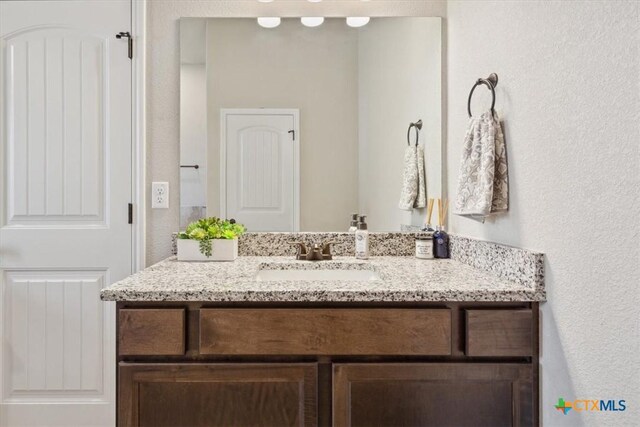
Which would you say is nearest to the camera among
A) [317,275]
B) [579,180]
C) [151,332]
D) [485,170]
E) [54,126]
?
[579,180]

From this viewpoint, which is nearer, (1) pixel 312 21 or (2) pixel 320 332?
(2) pixel 320 332

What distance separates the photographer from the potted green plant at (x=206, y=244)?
168 centimetres

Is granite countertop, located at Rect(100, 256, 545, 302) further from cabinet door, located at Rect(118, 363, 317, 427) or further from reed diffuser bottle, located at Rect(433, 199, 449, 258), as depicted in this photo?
reed diffuser bottle, located at Rect(433, 199, 449, 258)

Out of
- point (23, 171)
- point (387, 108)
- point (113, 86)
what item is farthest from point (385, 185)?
point (23, 171)

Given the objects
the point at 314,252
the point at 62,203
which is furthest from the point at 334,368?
the point at 62,203

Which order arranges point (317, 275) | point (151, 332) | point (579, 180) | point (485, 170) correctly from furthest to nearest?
point (317, 275), point (485, 170), point (151, 332), point (579, 180)

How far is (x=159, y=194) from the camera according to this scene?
187cm

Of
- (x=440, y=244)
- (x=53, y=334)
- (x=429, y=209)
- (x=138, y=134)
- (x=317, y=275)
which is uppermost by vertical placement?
(x=138, y=134)

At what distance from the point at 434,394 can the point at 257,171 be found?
1144 mm

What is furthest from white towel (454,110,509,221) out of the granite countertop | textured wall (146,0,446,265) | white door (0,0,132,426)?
white door (0,0,132,426)

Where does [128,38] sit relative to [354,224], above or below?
above

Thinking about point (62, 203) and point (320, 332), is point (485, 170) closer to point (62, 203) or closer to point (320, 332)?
point (320, 332)

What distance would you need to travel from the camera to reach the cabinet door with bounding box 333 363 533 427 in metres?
1.11

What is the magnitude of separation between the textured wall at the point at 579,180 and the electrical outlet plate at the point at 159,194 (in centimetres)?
134
